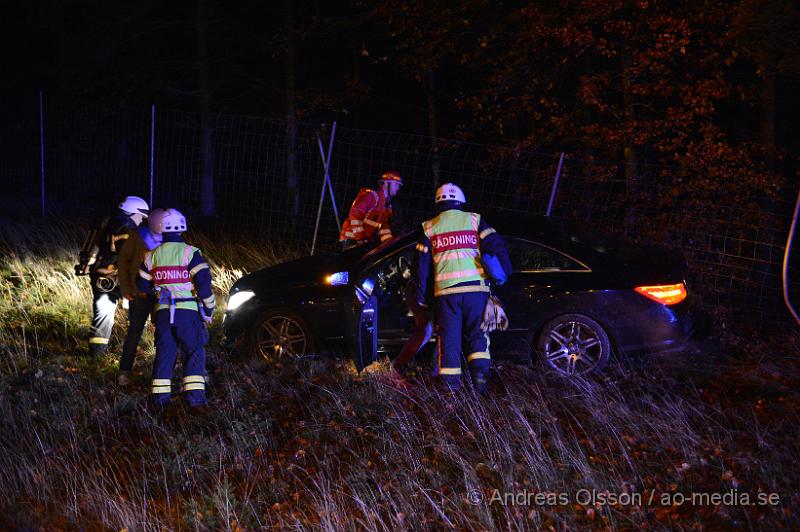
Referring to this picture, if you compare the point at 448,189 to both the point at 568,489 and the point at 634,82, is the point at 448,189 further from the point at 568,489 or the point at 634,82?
the point at 634,82

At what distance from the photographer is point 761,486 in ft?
15.9

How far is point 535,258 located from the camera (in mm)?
7539

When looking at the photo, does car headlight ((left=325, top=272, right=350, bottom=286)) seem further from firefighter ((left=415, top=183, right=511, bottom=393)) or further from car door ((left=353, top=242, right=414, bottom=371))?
firefighter ((left=415, top=183, right=511, bottom=393))

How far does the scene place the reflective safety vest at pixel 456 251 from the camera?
664 centimetres

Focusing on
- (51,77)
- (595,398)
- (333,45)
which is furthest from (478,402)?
(51,77)

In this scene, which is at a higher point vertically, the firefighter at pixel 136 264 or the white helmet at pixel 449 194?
the white helmet at pixel 449 194

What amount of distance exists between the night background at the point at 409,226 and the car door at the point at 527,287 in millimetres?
375

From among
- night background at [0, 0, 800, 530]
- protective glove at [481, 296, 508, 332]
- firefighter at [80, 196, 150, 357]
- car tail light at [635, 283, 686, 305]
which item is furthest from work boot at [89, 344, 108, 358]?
A: car tail light at [635, 283, 686, 305]

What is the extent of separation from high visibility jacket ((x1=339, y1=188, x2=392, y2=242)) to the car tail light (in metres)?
3.04

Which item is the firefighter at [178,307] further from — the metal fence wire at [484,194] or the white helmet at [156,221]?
the metal fence wire at [484,194]

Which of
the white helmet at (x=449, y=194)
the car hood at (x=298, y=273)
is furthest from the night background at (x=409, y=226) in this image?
the white helmet at (x=449, y=194)

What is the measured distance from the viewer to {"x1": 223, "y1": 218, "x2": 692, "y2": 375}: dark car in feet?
23.8

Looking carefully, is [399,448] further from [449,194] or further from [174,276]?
[174,276]

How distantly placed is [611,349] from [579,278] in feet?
2.11
